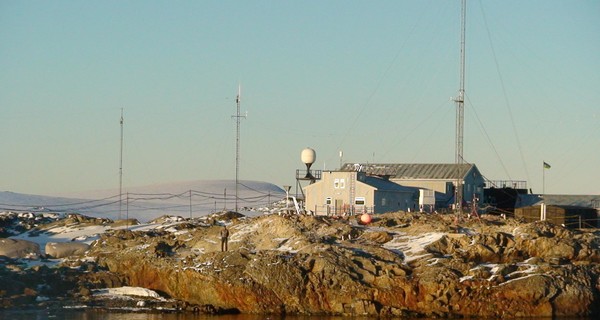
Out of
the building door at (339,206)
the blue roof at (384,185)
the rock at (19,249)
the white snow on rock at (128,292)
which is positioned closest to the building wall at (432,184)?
the blue roof at (384,185)

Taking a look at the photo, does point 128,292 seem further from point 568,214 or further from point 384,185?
point 568,214

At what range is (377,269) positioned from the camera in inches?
1731

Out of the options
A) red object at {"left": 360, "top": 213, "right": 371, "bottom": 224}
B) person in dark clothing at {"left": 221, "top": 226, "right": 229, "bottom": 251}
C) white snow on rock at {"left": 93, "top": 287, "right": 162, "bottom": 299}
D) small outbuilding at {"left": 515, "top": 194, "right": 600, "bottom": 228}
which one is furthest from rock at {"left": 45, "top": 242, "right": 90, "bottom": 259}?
small outbuilding at {"left": 515, "top": 194, "right": 600, "bottom": 228}

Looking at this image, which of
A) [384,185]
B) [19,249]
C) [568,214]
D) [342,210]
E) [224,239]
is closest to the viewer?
[224,239]

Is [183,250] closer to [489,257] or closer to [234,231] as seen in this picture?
[234,231]

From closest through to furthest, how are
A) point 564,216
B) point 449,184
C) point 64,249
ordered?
1. point 64,249
2. point 564,216
3. point 449,184

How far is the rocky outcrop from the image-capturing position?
4275 cm

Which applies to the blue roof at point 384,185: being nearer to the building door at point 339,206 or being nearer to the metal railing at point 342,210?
the metal railing at point 342,210

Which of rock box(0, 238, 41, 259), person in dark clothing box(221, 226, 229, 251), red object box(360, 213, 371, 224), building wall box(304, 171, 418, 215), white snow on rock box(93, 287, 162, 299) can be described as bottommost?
white snow on rock box(93, 287, 162, 299)

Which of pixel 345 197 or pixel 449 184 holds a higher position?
pixel 449 184

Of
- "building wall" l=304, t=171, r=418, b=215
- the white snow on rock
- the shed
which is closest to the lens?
the white snow on rock

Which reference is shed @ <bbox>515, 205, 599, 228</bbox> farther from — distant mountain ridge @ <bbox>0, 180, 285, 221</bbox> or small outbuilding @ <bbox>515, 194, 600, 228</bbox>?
distant mountain ridge @ <bbox>0, 180, 285, 221</bbox>

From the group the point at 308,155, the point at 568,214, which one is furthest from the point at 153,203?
the point at 568,214

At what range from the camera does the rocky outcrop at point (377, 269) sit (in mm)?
42750
